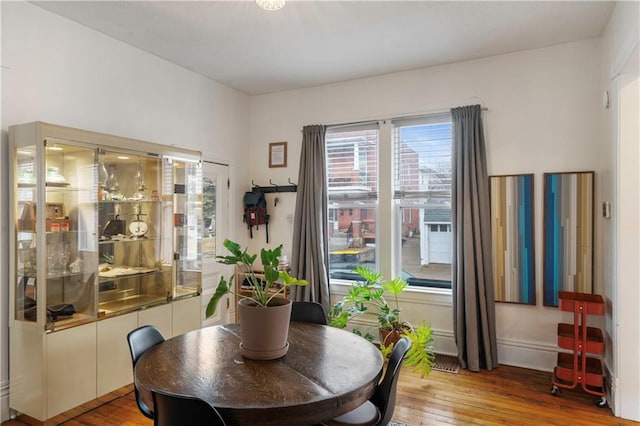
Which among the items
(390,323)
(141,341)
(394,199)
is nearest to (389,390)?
(141,341)

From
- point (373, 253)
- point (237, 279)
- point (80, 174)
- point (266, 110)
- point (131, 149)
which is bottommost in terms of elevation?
point (237, 279)

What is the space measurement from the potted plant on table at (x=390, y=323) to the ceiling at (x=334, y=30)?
215cm

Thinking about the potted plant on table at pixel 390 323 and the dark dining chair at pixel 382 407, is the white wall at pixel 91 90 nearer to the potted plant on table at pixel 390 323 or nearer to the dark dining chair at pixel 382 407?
the potted plant on table at pixel 390 323

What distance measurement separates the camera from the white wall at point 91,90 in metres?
2.72

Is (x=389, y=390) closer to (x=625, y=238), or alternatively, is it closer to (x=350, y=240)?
(x=625, y=238)

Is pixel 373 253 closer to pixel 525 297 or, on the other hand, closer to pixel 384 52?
pixel 525 297

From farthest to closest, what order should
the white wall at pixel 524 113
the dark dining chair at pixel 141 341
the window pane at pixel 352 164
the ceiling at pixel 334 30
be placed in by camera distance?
the window pane at pixel 352 164 → the white wall at pixel 524 113 → the ceiling at pixel 334 30 → the dark dining chair at pixel 141 341

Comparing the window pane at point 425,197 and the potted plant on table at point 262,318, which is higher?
the window pane at point 425,197

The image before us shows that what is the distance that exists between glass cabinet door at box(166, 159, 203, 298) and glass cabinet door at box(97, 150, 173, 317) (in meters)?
0.13

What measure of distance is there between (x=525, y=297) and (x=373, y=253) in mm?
1543

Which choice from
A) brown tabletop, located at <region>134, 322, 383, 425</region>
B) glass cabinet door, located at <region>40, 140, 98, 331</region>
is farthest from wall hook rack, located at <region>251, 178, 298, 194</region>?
brown tabletop, located at <region>134, 322, 383, 425</region>

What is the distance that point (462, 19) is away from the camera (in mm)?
3080

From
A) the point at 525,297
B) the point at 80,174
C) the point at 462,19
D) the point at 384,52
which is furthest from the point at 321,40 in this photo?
the point at 525,297

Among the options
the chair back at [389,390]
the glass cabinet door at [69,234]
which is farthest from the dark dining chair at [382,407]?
the glass cabinet door at [69,234]
